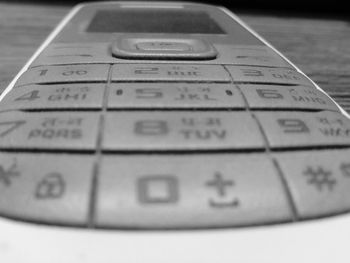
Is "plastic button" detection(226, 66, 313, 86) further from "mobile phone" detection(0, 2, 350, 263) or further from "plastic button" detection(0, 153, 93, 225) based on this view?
"plastic button" detection(0, 153, 93, 225)

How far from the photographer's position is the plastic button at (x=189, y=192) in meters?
0.20

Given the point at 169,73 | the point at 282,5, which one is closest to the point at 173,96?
the point at 169,73

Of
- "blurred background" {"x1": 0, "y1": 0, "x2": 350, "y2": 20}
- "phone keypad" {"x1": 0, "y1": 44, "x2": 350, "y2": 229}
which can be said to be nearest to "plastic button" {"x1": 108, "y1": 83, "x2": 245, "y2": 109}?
"phone keypad" {"x1": 0, "y1": 44, "x2": 350, "y2": 229}

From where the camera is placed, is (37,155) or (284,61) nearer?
(37,155)

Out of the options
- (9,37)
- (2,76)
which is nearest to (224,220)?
(2,76)

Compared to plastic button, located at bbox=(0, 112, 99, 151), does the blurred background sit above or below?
below

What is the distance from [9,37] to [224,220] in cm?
49

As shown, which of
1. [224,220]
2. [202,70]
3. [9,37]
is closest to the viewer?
[224,220]

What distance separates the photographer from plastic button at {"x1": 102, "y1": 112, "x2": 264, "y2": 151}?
24cm

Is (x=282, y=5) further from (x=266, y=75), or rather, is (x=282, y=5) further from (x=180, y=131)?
(x=180, y=131)

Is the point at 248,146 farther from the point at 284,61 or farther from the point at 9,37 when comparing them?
the point at 9,37

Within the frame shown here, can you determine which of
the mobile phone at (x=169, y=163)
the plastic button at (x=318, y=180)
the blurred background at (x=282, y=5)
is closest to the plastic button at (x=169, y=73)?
the mobile phone at (x=169, y=163)

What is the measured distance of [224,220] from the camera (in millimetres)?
202

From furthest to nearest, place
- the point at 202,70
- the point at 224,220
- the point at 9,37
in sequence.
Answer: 1. the point at 9,37
2. the point at 202,70
3. the point at 224,220
